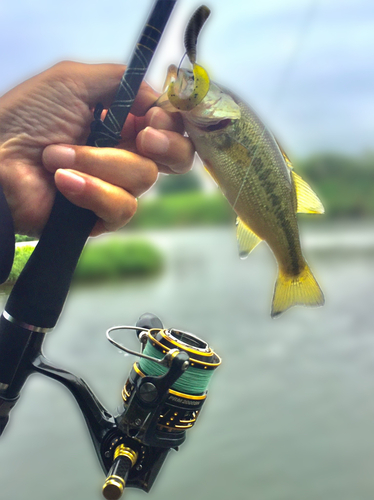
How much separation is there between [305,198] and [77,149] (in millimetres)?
417

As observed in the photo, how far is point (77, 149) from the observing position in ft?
2.88

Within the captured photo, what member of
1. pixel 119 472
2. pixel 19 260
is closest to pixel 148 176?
pixel 19 260

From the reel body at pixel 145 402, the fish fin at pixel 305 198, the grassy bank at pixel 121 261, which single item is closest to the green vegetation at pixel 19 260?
the reel body at pixel 145 402

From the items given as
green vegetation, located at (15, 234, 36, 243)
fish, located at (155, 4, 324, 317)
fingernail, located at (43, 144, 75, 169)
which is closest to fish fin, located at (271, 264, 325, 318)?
fish, located at (155, 4, 324, 317)

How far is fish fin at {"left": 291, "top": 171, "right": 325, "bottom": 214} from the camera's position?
0.87m

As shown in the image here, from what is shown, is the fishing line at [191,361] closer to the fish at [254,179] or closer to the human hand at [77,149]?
the fish at [254,179]

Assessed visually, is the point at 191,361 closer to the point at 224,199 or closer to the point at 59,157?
the point at 224,199

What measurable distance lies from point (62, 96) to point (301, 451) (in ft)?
42.9

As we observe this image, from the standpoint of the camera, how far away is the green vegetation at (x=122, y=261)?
24.7ft

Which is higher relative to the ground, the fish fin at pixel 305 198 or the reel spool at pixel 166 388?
the fish fin at pixel 305 198

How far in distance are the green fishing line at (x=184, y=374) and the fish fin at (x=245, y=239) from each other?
0.21 m

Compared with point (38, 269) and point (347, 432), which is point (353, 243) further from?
point (347, 432)

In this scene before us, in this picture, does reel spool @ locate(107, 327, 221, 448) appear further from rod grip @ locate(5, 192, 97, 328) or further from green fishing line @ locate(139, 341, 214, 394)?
rod grip @ locate(5, 192, 97, 328)

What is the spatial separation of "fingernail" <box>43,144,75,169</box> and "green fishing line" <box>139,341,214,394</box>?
1.16 ft
